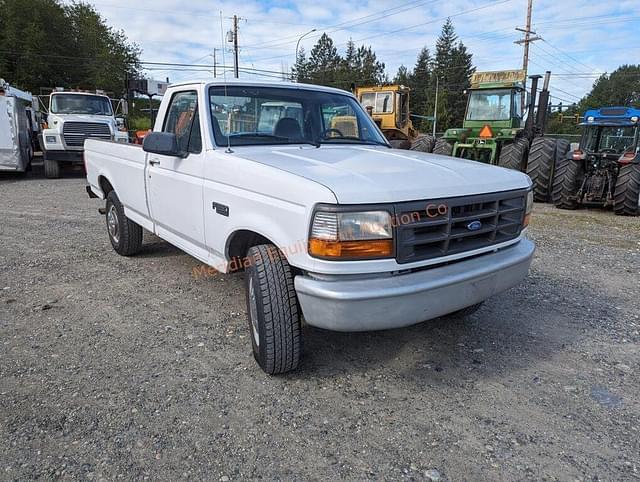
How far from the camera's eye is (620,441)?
2451 millimetres

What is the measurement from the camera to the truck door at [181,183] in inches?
141

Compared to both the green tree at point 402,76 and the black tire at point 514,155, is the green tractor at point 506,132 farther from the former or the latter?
the green tree at point 402,76

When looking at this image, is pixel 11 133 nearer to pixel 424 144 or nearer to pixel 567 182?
pixel 424 144

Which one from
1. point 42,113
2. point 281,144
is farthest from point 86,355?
point 42,113

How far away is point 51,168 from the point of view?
13703mm

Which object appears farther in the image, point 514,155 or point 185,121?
point 514,155

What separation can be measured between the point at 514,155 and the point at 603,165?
1.88 meters

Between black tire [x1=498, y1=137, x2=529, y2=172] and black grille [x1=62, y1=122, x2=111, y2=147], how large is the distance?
11.3 meters

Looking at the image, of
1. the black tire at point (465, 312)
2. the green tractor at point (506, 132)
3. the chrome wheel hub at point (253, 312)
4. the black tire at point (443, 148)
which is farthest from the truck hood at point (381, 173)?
the black tire at point (443, 148)

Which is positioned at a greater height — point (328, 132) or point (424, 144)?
point (328, 132)

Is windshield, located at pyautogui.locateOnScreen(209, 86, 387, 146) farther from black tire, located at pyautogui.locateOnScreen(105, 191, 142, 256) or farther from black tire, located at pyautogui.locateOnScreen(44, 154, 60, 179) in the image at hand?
black tire, located at pyautogui.locateOnScreen(44, 154, 60, 179)

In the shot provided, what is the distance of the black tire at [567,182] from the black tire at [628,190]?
77 centimetres

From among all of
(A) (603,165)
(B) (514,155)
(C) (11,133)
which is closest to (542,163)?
(B) (514,155)

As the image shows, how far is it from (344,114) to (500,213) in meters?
1.93
